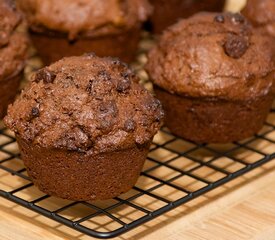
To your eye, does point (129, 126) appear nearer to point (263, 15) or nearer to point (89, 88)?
point (89, 88)

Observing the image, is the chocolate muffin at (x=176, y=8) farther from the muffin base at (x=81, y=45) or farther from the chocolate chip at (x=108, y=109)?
the chocolate chip at (x=108, y=109)

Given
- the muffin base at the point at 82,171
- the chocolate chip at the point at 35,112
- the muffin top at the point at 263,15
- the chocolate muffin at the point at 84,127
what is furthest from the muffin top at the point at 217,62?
the chocolate chip at the point at 35,112

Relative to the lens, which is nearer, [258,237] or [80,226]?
[80,226]

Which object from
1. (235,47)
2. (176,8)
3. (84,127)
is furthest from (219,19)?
(176,8)

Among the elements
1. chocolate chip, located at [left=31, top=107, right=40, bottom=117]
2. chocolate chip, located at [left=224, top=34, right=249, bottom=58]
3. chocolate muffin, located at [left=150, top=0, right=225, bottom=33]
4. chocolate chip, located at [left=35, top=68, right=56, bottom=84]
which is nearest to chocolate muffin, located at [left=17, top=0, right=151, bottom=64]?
chocolate muffin, located at [left=150, top=0, right=225, bottom=33]

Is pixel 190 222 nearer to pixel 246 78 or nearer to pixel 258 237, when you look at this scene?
pixel 258 237

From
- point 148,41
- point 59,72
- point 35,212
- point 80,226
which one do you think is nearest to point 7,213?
point 35,212
